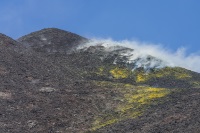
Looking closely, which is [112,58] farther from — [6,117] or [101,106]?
[6,117]

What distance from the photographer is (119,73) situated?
60.0 metres

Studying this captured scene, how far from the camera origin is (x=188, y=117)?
33688mm

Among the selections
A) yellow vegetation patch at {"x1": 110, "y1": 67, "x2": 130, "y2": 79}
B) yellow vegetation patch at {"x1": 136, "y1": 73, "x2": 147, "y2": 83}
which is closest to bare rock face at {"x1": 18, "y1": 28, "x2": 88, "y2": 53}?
yellow vegetation patch at {"x1": 110, "y1": 67, "x2": 130, "y2": 79}

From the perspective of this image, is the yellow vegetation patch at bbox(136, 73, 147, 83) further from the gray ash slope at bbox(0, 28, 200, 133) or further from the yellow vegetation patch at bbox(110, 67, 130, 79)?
the yellow vegetation patch at bbox(110, 67, 130, 79)

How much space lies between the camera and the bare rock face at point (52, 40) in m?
71.7

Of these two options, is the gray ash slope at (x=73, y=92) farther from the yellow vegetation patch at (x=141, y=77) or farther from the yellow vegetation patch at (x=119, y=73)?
the yellow vegetation patch at (x=141, y=77)

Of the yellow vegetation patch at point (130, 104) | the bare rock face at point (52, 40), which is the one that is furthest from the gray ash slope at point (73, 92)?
the yellow vegetation patch at point (130, 104)

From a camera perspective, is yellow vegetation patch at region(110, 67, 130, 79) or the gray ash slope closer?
the gray ash slope

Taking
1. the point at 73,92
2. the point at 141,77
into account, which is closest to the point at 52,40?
the point at 141,77

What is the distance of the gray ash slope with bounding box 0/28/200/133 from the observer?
35.9 meters

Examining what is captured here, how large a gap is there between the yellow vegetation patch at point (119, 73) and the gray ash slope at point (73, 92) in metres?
0.39

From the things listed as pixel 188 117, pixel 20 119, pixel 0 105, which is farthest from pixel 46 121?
pixel 188 117

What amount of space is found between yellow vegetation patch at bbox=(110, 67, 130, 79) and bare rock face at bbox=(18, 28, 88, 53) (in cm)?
1128

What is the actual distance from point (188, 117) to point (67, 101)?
1456 cm
